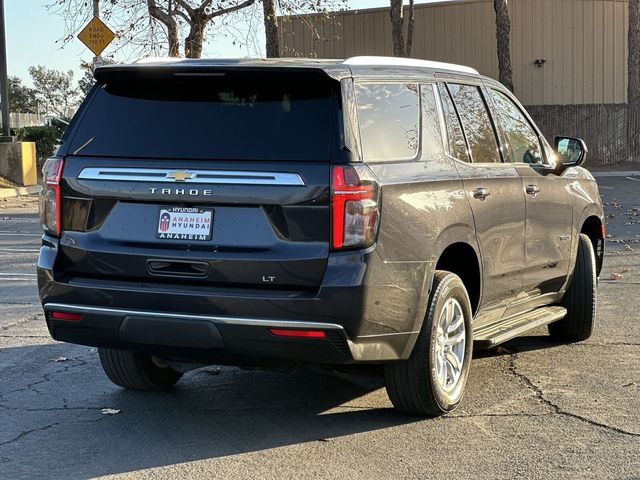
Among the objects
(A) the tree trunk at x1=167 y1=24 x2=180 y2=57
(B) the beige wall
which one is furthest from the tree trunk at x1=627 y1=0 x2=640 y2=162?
(A) the tree trunk at x1=167 y1=24 x2=180 y2=57

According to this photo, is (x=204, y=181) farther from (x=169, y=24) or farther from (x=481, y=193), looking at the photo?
(x=169, y=24)

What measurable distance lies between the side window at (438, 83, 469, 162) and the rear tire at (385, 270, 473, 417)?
0.79 metres

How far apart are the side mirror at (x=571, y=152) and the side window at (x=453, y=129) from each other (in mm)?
1483

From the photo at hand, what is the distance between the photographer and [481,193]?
596cm

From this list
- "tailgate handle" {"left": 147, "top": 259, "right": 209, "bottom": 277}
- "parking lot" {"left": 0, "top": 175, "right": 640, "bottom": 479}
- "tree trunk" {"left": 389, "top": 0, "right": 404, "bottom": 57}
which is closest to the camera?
"parking lot" {"left": 0, "top": 175, "right": 640, "bottom": 479}

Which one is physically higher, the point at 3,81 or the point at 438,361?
the point at 3,81

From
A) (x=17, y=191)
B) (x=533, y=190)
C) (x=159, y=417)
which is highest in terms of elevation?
(x=533, y=190)

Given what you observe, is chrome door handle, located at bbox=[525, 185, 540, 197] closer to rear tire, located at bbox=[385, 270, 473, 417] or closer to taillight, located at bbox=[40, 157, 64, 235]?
rear tire, located at bbox=[385, 270, 473, 417]

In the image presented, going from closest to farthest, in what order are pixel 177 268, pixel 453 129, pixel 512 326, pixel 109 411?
1. pixel 177 268
2. pixel 109 411
3. pixel 453 129
4. pixel 512 326

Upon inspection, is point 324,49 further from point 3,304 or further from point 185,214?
point 185,214

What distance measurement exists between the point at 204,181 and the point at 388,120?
1062 millimetres

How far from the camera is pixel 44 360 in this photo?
7000mm

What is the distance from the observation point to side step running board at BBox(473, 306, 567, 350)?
6105mm

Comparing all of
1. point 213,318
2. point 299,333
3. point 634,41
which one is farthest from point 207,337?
point 634,41
